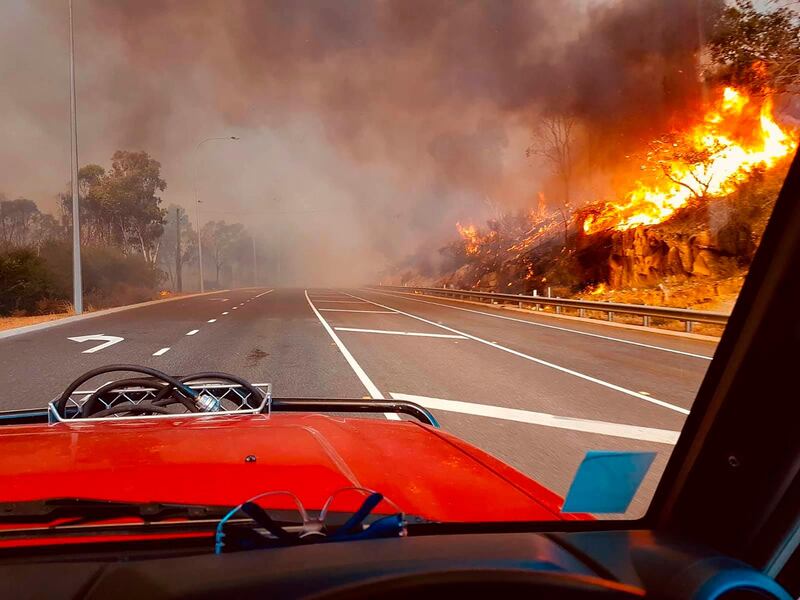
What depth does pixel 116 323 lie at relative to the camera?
22.9 metres

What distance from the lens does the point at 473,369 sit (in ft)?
39.0

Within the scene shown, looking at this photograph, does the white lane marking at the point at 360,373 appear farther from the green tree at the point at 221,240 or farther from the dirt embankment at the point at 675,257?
the green tree at the point at 221,240

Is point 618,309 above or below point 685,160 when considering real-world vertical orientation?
below

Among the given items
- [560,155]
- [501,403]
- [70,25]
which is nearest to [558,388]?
[501,403]

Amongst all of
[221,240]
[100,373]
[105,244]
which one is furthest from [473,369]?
[221,240]

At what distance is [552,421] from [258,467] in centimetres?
555

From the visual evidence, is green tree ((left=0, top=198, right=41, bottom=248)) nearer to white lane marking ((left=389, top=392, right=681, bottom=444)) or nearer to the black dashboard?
white lane marking ((left=389, top=392, right=681, bottom=444))

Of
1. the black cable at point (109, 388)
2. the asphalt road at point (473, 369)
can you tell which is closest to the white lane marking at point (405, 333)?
the asphalt road at point (473, 369)

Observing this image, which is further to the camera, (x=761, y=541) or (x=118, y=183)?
(x=118, y=183)

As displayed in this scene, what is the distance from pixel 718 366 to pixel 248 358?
11669 millimetres

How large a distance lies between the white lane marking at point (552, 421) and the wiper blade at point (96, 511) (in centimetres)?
541

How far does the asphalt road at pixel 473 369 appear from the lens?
267 inches

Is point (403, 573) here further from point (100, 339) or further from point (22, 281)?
point (22, 281)

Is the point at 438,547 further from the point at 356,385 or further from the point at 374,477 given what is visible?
the point at 356,385
